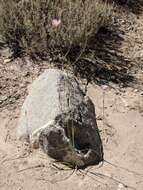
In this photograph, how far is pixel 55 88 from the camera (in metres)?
4.12

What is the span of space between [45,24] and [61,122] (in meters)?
1.50

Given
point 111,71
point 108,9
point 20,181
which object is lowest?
point 20,181

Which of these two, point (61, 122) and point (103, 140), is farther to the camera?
point (103, 140)

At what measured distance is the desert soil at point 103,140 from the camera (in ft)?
12.2

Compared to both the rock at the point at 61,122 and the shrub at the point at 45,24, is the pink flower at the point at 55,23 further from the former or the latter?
the rock at the point at 61,122

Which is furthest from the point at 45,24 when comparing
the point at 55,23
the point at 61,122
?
the point at 61,122

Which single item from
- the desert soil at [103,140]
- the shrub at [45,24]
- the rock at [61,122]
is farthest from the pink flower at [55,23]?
the rock at [61,122]

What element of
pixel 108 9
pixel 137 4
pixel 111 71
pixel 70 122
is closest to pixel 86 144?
pixel 70 122

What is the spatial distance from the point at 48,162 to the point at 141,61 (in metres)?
1.85

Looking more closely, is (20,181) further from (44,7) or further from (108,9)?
(108,9)

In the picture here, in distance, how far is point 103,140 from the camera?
13.5 ft

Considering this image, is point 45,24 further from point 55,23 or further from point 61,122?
point 61,122

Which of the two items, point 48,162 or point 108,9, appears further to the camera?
point 108,9

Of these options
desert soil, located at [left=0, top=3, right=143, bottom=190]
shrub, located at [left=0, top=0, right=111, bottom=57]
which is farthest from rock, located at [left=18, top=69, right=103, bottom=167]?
shrub, located at [left=0, top=0, right=111, bottom=57]
